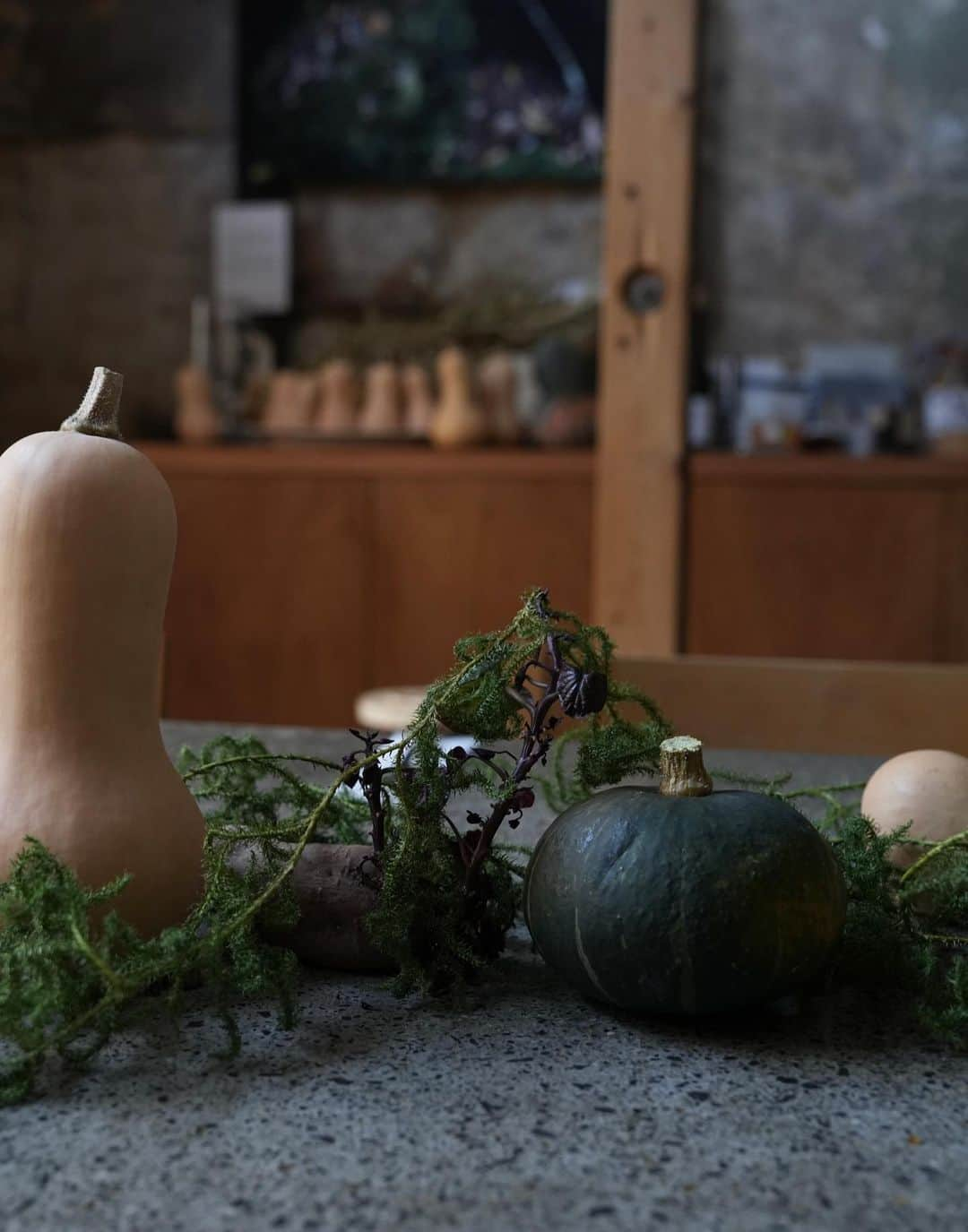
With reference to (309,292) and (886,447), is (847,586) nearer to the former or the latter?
(886,447)

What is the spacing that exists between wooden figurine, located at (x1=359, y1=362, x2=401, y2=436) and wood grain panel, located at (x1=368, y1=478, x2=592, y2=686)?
0.39 m

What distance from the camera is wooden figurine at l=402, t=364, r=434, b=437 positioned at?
3.54 m

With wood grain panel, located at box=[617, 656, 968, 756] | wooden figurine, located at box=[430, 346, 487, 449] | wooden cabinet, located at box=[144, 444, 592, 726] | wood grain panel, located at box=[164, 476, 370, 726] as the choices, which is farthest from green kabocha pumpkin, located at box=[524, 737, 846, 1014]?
wooden figurine, located at box=[430, 346, 487, 449]

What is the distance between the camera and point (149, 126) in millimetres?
4055

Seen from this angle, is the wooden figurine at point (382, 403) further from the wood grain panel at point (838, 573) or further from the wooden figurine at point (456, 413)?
the wood grain panel at point (838, 573)

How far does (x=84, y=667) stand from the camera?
1.98ft

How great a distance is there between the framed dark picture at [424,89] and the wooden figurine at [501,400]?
0.77 m

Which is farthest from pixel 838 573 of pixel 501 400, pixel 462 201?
pixel 462 201

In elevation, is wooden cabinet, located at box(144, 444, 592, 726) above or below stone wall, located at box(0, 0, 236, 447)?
below

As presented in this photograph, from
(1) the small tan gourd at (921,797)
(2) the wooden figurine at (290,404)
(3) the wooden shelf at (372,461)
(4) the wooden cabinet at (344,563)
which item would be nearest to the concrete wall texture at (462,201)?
(2) the wooden figurine at (290,404)

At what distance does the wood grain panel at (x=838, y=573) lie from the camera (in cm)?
297

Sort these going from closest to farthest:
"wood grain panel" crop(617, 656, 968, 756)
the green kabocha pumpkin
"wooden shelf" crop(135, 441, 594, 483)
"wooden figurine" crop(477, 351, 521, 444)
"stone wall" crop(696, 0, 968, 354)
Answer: the green kabocha pumpkin → "wood grain panel" crop(617, 656, 968, 756) → "wooden shelf" crop(135, 441, 594, 483) → "wooden figurine" crop(477, 351, 521, 444) → "stone wall" crop(696, 0, 968, 354)

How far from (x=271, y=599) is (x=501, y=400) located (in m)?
0.83

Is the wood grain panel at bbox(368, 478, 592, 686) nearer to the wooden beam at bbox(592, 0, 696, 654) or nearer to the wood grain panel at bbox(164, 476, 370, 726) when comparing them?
the wood grain panel at bbox(164, 476, 370, 726)
